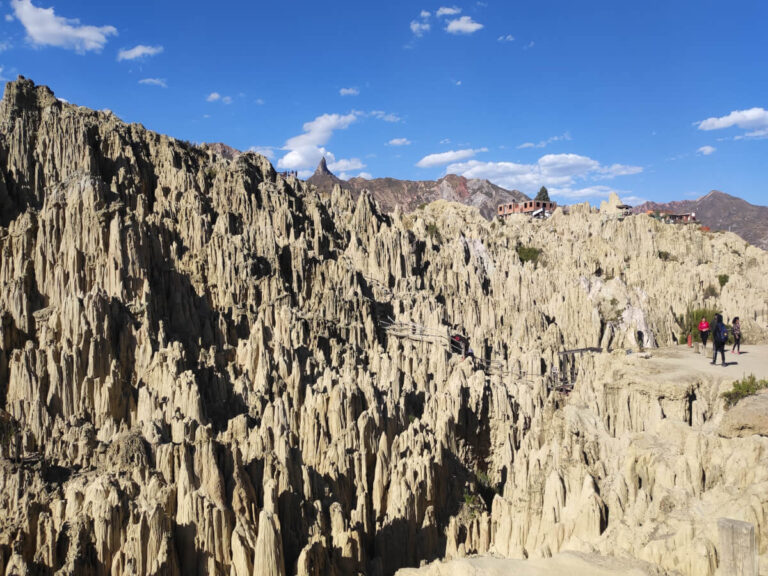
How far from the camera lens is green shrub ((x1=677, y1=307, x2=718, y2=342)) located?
41.0 meters

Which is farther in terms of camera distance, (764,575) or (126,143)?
(126,143)

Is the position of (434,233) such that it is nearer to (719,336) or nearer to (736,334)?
(736,334)

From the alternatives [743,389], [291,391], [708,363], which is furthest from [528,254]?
[291,391]

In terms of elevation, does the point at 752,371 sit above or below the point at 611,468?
above

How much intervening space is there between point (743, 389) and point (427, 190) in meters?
114

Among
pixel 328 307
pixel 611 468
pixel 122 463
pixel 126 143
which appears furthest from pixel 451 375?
pixel 126 143

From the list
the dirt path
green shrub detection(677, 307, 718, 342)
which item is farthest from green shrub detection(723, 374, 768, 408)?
green shrub detection(677, 307, 718, 342)

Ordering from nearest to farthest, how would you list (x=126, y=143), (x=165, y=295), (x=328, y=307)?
(x=165, y=295)
(x=328, y=307)
(x=126, y=143)

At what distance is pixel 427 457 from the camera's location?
22.3 metres

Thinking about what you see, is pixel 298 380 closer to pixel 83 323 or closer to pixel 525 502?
pixel 83 323

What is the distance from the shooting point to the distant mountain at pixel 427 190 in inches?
4970

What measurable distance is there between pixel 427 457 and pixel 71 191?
20773 millimetres

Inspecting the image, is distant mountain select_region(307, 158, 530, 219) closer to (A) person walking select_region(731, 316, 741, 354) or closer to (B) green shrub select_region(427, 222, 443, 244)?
(B) green shrub select_region(427, 222, 443, 244)

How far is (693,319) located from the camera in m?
42.0
